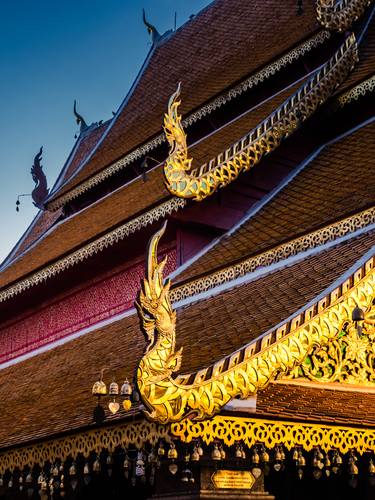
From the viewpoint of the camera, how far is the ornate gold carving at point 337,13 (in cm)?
801

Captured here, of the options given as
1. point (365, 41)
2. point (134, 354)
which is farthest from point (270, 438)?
point (365, 41)

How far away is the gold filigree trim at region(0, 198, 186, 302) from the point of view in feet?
23.2

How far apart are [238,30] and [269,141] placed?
188 inches

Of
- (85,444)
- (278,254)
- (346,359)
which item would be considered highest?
(278,254)

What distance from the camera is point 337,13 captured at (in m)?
8.03

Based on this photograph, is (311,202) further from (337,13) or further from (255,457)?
(255,457)

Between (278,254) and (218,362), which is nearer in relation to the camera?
(218,362)

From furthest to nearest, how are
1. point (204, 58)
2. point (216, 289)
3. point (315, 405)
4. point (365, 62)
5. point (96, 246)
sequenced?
point (204, 58), point (365, 62), point (96, 246), point (216, 289), point (315, 405)

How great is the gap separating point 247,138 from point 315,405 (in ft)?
10.7

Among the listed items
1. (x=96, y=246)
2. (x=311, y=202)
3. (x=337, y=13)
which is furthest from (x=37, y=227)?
(x=311, y=202)

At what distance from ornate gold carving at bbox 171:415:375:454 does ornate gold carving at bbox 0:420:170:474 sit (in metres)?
0.16

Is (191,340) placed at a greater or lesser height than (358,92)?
lesser

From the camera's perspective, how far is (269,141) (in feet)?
23.1

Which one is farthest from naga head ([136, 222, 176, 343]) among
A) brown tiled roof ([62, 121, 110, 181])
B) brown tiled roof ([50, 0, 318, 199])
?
brown tiled roof ([62, 121, 110, 181])
